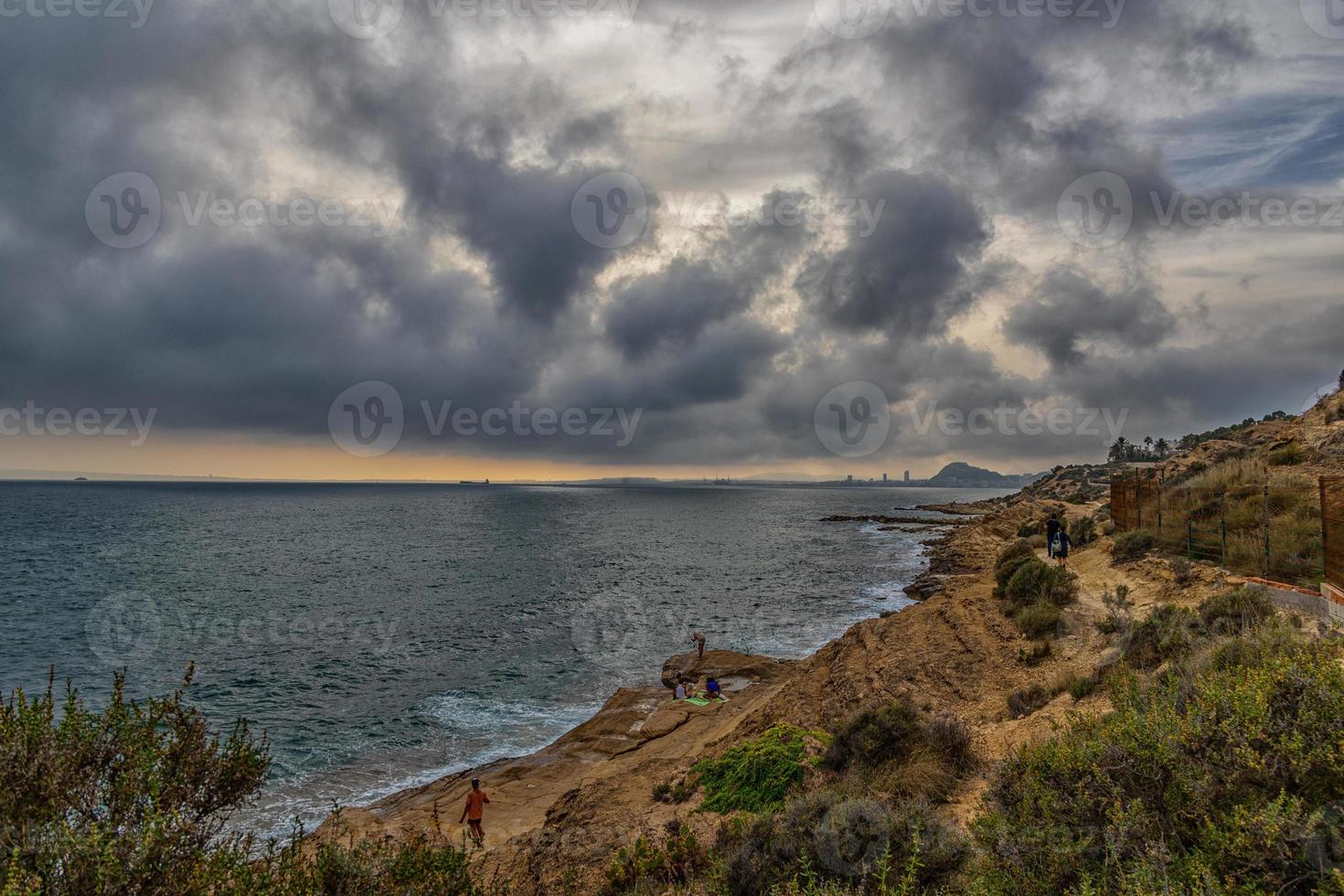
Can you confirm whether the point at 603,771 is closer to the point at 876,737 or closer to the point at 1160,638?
the point at 876,737

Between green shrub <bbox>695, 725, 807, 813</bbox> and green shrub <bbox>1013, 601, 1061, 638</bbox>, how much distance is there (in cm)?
828

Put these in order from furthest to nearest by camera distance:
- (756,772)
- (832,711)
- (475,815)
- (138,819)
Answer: (832,711)
(475,815)
(756,772)
(138,819)

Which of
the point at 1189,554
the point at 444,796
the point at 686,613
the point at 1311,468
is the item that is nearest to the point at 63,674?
the point at 444,796

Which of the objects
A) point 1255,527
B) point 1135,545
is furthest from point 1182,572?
point 1135,545

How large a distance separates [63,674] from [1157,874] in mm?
33826

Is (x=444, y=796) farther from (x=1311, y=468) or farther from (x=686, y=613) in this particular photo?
(x=1311, y=468)

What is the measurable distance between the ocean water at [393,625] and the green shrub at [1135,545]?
12.8 m

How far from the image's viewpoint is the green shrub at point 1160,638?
32.3 ft

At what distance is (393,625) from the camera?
33406mm

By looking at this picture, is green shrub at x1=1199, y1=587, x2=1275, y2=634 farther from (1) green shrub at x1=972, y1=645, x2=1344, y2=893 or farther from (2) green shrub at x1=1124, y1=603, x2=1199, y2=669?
(1) green shrub at x1=972, y1=645, x2=1344, y2=893

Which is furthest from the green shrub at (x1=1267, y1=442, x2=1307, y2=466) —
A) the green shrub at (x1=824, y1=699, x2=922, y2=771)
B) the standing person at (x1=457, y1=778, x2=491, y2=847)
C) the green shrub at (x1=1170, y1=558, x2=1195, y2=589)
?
the standing person at (x1=457, y1=778, x2=491, y2=847)

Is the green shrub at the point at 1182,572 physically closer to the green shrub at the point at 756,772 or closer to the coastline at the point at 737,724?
the coastline at the point at 737,724

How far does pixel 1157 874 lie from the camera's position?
3941mm

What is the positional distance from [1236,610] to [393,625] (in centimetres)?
3471
